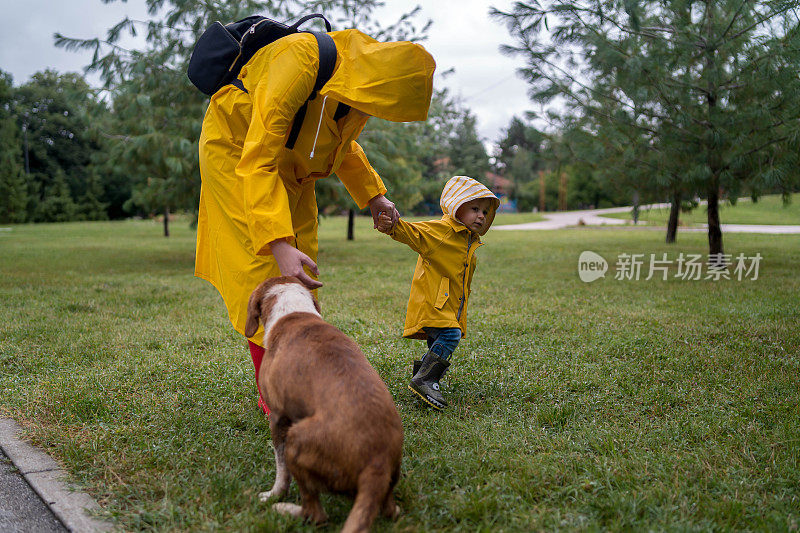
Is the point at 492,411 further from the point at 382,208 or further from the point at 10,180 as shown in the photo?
the point at 10,180

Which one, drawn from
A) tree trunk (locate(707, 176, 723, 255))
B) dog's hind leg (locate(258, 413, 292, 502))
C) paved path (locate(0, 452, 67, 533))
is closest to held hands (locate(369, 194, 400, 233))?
dog's hind leg (locate(258, 413, 292, 502))

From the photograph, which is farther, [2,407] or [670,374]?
[670,374]

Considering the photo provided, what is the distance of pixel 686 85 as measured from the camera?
817 cm

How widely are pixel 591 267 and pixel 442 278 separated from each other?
24.5 ft

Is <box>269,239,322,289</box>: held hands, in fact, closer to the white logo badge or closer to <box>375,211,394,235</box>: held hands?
<box>375,211,394,235</box>: held hands

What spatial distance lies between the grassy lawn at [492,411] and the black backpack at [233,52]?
1563 mm

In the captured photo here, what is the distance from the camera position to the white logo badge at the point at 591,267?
29.8 feet

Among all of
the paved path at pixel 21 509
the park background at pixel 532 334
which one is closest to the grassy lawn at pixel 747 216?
the park background at pixel 532 334

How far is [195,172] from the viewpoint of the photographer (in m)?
9.76

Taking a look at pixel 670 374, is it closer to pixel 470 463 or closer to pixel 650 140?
pixel 470 463

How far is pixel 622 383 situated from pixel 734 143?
5622 millimetres

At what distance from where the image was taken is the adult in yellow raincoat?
2.25 meters

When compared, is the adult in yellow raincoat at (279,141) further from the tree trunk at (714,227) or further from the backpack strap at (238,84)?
the tree trunk at (714,227)

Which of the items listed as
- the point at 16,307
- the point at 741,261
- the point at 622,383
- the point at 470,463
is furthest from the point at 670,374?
the point at 741,261
